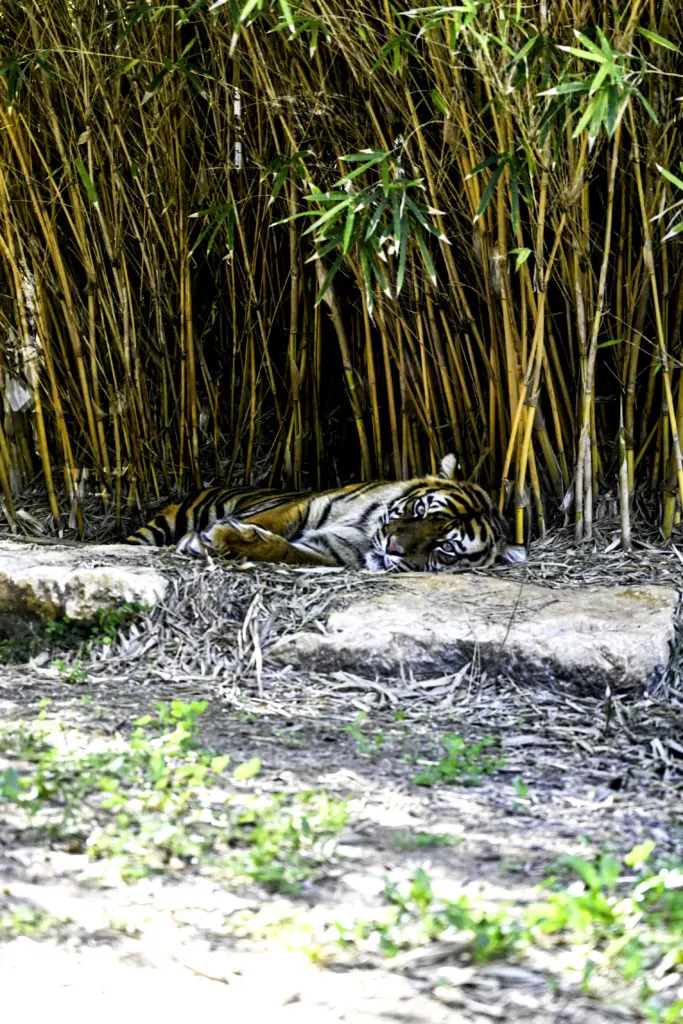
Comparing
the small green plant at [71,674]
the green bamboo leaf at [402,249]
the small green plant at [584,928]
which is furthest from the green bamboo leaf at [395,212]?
the small green plant at [584,928]

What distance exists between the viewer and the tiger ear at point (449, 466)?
13.9 ft

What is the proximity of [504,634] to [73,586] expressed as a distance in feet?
4.42

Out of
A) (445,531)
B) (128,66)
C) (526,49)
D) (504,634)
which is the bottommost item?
(504,634)

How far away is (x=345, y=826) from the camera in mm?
2287

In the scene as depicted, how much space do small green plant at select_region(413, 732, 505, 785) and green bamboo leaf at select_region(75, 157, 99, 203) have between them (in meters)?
2.49

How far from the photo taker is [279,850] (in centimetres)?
216

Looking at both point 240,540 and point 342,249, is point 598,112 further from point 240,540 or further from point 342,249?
point 240,540

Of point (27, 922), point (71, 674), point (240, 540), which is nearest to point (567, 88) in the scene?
point (240, 540)

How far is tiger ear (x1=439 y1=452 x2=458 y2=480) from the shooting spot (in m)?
4.22

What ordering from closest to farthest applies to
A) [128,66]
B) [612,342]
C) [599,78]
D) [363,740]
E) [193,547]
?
[363,740]
[599,78]
[612,342]
[128,66]
[193,547]

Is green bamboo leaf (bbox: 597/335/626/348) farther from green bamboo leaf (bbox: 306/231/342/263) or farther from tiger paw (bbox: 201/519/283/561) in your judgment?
tiger paw (bbox: 201/519/283/561)

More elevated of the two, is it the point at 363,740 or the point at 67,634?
the point at 67,634

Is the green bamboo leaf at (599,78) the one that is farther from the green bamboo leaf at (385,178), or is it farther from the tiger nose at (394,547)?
the tiger nose at (394,547)

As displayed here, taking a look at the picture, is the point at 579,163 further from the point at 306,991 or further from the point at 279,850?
the point at 306,991
